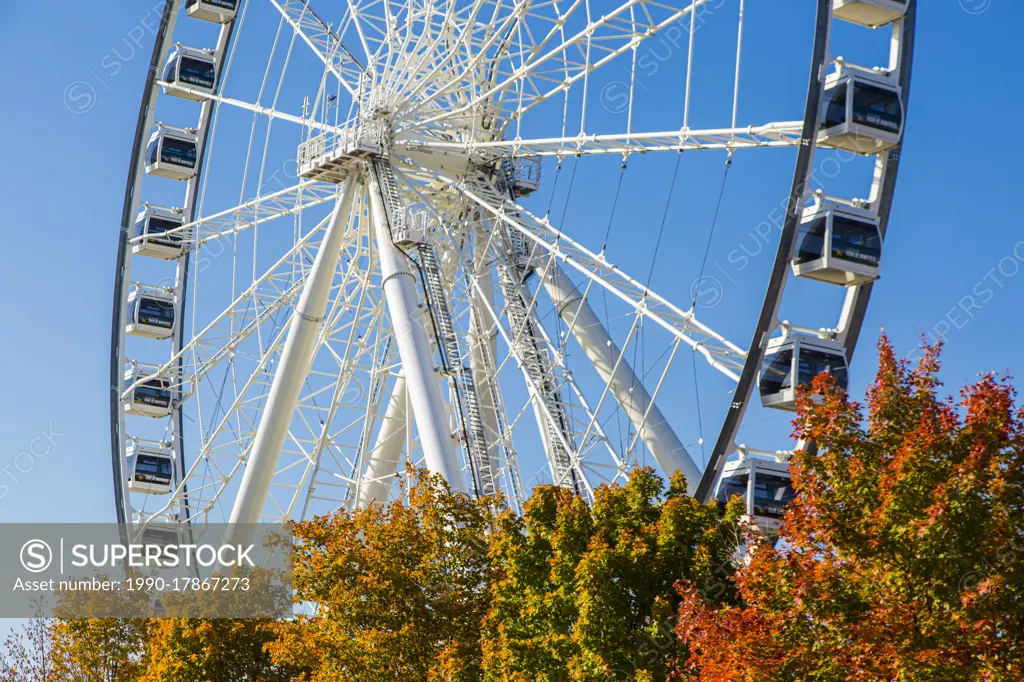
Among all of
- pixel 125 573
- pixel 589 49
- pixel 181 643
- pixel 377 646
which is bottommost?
pixel 377 646

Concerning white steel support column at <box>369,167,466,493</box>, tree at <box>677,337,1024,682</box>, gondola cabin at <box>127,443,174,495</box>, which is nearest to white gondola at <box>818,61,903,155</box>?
tree at <box>677,337,1024,682</box>

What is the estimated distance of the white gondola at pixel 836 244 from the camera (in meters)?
27.8

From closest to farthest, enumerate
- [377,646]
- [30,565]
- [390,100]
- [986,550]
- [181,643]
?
[986,550], [377,646], [181,643], [30,565], [390,100]

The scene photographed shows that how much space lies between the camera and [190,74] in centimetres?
4897

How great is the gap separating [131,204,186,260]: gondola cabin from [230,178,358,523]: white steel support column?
10.8 m

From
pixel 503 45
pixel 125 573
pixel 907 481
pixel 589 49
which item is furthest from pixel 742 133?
pixel 125 573

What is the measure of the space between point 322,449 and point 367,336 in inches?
114

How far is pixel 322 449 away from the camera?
40719mm

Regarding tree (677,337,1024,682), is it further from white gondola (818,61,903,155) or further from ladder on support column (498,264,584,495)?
ladder on support column (498,264,584,495)

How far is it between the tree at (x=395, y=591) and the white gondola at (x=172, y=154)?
74.9 ft

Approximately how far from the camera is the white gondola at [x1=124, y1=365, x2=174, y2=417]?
49188 mm

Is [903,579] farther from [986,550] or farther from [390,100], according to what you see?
[390,100]

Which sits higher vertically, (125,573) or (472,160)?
(472,160)

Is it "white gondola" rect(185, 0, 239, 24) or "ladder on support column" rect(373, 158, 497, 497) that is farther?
"white gondola" rect(185, 0, 239, 24)
